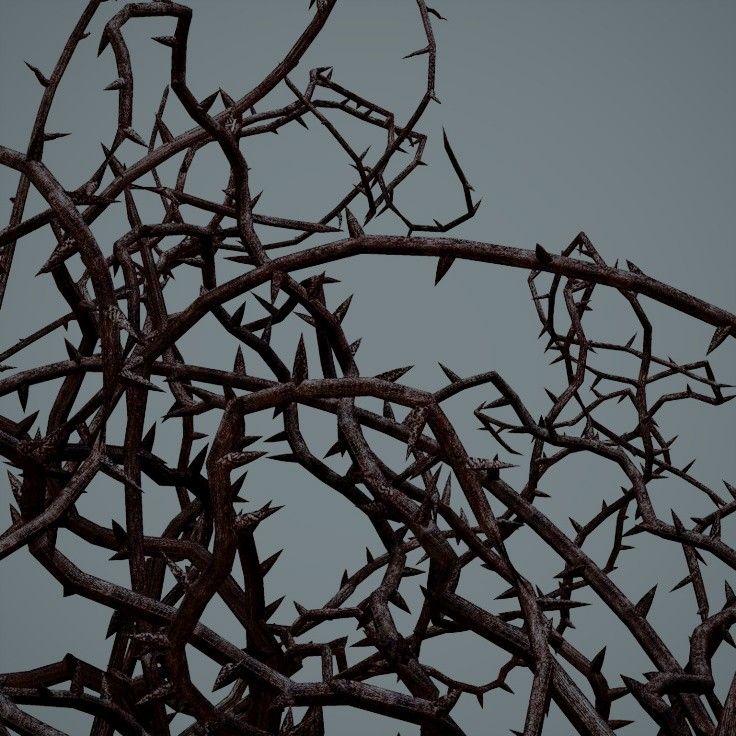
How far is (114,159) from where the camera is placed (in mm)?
909

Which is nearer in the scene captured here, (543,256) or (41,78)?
(543,256)

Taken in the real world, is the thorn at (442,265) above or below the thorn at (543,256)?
above

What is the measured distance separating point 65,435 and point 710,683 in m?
0.51

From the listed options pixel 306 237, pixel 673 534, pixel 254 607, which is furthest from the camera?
pixel 306 237

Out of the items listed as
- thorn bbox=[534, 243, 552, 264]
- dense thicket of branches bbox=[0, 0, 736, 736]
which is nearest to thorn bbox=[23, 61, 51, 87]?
dense thicket of branches bbox=[0, 0, 736, 736]

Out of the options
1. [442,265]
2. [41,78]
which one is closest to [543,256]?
[442,265]

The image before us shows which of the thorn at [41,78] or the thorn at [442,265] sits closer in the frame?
the thorn at [442,265]

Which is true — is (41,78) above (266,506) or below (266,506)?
above

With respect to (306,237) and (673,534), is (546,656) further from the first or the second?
(306,237)

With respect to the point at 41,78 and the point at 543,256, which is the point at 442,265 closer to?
the point at 543,256

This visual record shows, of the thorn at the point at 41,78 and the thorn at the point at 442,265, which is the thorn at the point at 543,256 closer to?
the thorn at the point at 442,265

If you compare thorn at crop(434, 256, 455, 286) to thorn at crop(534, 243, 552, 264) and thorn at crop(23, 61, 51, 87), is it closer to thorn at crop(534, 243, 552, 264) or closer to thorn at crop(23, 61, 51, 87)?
thorn at crop(534, 243, 552, 264)

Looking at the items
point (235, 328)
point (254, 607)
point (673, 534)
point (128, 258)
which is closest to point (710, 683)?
point (673, 534)

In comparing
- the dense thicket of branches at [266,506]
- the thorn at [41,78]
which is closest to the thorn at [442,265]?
the dense thicket of branches at [266,506]
